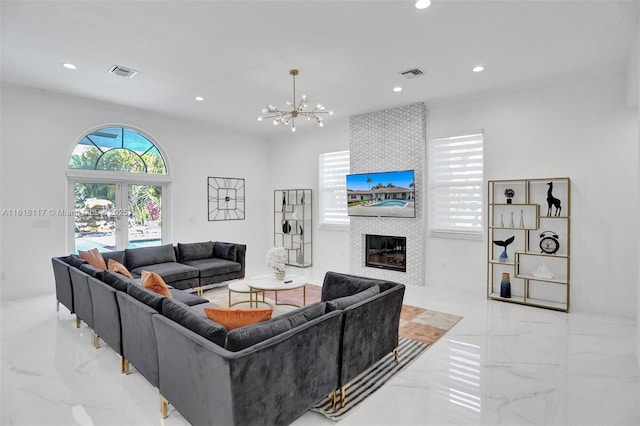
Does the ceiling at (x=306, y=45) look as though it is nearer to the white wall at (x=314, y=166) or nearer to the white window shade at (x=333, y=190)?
the white wall at (x=314, y=166)

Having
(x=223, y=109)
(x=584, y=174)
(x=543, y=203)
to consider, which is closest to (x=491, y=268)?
(x=543, y=203)

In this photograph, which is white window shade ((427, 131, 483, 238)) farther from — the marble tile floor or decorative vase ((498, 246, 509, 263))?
the marble tile floor

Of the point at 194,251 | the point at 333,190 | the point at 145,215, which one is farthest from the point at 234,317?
the point at 333,190

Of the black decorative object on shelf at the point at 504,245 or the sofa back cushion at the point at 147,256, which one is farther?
the sofa back cushion at the point at 147,256

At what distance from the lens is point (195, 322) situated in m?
2.18

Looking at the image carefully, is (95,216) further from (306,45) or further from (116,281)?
(306,45)

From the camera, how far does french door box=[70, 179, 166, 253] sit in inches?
228

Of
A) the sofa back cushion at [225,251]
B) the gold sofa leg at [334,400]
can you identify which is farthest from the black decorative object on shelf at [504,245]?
the sofa back cushion at [225,251]

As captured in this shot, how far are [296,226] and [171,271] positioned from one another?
10.9 ft

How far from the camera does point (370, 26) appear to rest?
331 cm

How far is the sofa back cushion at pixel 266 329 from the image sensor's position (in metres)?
1.95

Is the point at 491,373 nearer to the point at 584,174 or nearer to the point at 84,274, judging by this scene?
the point at 584,174

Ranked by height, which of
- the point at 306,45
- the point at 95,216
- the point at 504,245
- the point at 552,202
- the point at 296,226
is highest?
the point at 306,45

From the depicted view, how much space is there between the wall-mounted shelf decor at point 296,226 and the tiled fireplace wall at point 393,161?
1332mm
